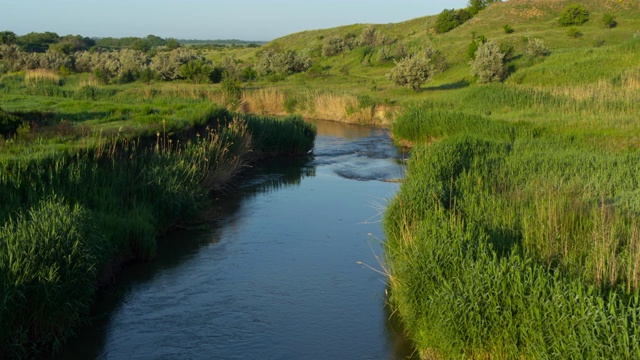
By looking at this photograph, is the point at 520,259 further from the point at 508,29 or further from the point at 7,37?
the point at 7,37

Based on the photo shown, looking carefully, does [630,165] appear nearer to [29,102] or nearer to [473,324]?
[473,324]

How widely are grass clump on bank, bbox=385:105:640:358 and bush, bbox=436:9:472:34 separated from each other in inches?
1986

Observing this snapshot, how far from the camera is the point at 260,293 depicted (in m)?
11.1

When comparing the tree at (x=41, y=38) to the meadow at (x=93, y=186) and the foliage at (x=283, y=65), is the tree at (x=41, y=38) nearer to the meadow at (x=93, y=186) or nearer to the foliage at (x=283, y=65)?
the foliage at (x=283, y=65)

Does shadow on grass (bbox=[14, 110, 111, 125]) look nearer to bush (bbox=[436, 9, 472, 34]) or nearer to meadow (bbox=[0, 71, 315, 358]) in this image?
meadow (bbox=[0, 71, 315, 358])

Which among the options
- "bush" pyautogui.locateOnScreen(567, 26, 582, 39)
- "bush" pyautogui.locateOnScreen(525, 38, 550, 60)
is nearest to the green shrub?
"bush" pyautogui.locateOnScreen(525, 38, 550, 60)

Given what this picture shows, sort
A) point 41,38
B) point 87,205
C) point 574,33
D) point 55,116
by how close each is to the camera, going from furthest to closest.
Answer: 1. point 41,38
2. point 574,33
3. point 55,116
4. point 87,205

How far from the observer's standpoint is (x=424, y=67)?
36500 mm

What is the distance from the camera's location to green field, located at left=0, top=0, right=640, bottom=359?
7.48 metres

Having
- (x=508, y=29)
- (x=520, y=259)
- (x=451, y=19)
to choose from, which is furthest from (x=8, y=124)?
(x=451, y=19)

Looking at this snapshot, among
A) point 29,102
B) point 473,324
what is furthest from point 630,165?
point 29,102

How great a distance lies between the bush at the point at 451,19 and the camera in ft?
208

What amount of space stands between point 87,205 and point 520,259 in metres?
7.67

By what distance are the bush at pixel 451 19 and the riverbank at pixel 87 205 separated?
150 feet
